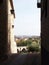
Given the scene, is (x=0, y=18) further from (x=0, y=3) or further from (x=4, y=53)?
(x=4, y=53)

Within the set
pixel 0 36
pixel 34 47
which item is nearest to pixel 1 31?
pixel 0 36

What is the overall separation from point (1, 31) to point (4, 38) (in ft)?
2.30

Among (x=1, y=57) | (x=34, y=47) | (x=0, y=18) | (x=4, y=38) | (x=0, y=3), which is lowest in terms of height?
(x=34, y=47)

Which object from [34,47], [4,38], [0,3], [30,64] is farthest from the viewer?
[34,47]

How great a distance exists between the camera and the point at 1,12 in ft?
53.2

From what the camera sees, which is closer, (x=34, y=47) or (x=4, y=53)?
(x=4, y=53)

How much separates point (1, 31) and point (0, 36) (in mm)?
370

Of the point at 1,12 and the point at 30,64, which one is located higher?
the point at 1,12

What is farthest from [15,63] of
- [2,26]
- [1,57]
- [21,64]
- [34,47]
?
[34,47]

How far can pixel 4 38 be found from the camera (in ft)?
55.6

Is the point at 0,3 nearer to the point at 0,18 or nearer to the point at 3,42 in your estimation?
the point at 0,18

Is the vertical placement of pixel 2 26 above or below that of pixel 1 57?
above

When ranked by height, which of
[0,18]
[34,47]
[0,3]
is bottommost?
[34,47]

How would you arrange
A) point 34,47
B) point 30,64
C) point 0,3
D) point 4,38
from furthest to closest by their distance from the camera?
point 34,47 → point 4,38 → point 0,3 → point 30,64
